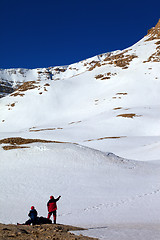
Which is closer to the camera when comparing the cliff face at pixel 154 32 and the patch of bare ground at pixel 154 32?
the patch of bare ground at pixel 154 32

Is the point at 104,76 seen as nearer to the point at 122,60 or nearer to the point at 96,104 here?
the point at 122,60

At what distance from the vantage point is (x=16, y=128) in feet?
221

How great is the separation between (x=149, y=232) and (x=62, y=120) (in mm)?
59345

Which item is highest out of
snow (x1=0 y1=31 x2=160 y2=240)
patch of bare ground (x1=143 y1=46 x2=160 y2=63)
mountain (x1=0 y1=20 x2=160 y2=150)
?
patch of bare ground (x1=143 y1=46 x2=160 y2=63)

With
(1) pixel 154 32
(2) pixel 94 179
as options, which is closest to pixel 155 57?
(1) pixel 154 32

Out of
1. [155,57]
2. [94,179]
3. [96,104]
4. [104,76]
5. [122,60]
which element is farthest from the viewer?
[122,60]

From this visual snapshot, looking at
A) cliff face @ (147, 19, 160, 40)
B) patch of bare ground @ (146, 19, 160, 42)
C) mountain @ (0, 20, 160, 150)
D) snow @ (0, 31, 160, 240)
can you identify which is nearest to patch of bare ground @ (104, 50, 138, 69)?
mountain @ (0, 20, 160, 150)

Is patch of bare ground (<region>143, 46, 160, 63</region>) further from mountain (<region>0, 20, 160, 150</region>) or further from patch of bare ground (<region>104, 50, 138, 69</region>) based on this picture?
patch of bare ground (<region>104, 50, 138, 69</region>)

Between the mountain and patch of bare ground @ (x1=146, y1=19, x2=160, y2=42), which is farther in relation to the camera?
patch of bare ground @ (x1=146, y1=19, x2=160, y2=42)

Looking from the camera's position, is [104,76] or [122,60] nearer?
[104,76]

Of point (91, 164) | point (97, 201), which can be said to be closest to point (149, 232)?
point (97, 201)

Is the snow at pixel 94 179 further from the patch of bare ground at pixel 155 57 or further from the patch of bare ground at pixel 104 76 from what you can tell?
the patch of bare ground at pixel 155 57

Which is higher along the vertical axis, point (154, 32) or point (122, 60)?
point (154, 32)

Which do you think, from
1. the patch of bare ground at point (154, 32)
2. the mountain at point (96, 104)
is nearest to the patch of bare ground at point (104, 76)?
the mountain at point (96, 104)
